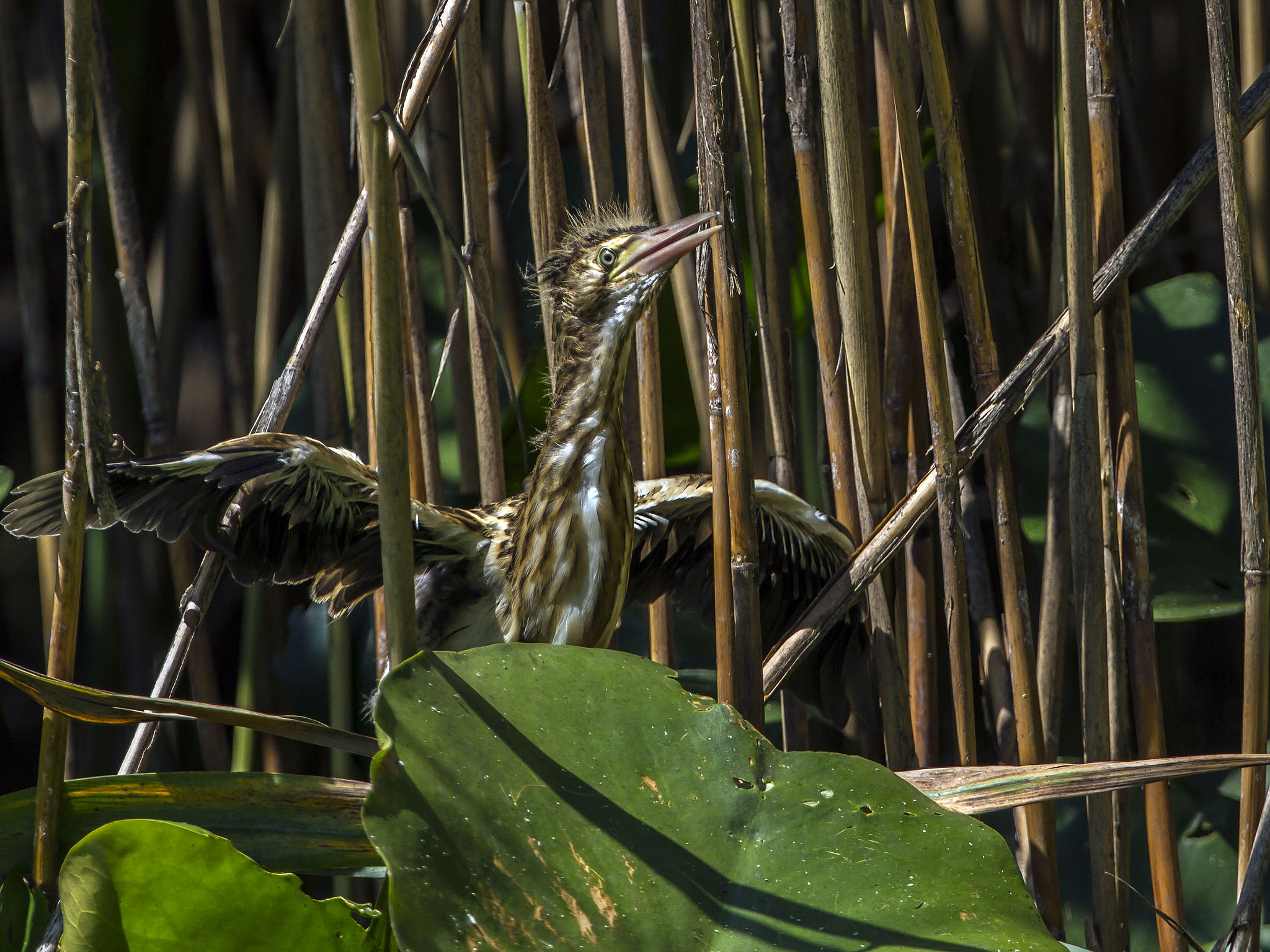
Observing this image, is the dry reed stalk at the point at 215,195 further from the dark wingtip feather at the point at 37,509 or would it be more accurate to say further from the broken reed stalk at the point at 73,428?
the broken reed stalk at the point at 73,428

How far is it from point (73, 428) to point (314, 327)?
11.4 inches

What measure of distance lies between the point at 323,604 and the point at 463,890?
3.05ft

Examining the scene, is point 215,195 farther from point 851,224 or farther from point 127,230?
point 851,224

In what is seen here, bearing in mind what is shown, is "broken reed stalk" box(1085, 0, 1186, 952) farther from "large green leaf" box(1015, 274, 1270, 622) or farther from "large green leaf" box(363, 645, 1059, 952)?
"large green leaf" box(363, 645, 1059, 952)

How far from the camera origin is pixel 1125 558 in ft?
2.89

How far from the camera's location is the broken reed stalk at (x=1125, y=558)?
85 centimetres

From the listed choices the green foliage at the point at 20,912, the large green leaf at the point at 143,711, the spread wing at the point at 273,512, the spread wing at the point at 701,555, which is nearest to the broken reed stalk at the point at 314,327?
the spread wing at the point at 273,512

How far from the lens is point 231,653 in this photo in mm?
1521

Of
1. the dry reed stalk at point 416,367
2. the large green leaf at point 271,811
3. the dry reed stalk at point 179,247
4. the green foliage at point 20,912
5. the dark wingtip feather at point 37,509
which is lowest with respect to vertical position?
the green foliage at point 20,912

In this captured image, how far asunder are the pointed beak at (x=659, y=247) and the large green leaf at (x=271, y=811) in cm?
53

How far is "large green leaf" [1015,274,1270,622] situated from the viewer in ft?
3.75

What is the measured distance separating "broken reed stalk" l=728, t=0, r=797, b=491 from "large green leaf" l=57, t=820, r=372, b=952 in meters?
0.51

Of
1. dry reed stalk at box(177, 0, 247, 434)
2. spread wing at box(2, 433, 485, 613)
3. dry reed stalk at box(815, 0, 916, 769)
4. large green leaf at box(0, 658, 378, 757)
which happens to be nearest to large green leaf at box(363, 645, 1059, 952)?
large green leaf at box(0, 658, 378, 757)

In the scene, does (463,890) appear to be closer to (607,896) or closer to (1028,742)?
(607,896)
